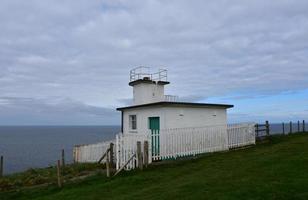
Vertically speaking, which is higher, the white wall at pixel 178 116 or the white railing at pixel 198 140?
the white wall at pixel 178 116

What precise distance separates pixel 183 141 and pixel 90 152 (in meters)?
10.3

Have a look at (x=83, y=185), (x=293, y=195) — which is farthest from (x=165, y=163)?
(x=293, y=195)

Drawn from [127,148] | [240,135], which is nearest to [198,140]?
[240,135]

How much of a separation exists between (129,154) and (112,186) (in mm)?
3735

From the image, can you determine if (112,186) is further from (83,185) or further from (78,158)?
(78,158)

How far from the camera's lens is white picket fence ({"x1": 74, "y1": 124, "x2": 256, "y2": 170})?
17469 millimetres

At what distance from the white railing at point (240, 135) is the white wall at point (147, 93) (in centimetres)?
749

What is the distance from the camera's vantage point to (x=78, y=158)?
28672mm

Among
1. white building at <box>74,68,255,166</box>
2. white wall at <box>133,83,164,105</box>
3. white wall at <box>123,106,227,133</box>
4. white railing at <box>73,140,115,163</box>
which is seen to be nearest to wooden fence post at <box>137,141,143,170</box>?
white building at <box>74,68,255,166</box>

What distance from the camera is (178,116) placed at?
21422mm

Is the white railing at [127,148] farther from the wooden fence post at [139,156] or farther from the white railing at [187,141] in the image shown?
the white railing at [187,141]

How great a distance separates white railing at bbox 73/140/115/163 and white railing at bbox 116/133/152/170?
7.68 m

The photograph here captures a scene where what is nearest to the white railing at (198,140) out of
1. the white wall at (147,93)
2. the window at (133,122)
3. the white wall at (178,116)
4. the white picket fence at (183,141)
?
the white picket fence at (183,141)

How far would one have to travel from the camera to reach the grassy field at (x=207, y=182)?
9.99 meters
